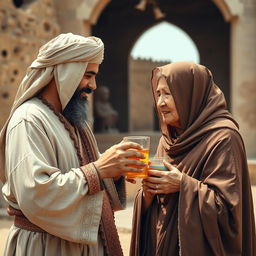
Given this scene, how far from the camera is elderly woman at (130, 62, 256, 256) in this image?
98.0 inches

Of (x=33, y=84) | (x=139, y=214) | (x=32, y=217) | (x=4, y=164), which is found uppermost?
(x=33, y=84)

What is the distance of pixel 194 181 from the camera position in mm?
2514

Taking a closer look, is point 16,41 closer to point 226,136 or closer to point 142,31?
point 226,136

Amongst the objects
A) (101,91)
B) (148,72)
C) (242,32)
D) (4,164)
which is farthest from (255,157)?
(148,72)

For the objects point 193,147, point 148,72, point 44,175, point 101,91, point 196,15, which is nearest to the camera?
point 44,175

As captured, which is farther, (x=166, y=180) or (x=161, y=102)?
(x=161, y=102)

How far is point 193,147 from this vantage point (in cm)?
265

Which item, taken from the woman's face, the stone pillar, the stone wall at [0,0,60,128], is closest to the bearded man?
the woman's face

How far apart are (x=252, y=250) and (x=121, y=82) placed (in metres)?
14.5

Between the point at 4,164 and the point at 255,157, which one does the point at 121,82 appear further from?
the point at 4,164

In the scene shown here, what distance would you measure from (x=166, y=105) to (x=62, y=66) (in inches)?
25.8

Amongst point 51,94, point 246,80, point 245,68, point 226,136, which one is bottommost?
point 246,80

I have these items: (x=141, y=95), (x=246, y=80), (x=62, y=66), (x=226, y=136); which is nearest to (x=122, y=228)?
(x=226, y=136)

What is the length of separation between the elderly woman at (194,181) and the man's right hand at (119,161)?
0.32 meters
